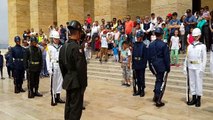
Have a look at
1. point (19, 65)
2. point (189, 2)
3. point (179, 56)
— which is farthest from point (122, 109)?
point (189, 2)

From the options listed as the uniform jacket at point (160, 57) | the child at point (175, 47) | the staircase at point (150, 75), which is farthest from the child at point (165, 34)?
the uniform jacket at point (160, 57)

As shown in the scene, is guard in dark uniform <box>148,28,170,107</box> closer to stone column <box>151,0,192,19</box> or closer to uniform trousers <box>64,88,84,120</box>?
uniform trousers <box>64,88,84,120</box>

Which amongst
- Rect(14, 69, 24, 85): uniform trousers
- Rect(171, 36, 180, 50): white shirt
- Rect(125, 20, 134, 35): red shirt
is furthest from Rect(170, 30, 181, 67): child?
Rect(14, 69, 24, 85): uniform trousers

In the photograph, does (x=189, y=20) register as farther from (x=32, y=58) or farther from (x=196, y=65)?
(x=32, y=58)

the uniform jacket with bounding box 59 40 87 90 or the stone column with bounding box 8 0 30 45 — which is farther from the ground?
the stone column with bounding box 8 0 30 45

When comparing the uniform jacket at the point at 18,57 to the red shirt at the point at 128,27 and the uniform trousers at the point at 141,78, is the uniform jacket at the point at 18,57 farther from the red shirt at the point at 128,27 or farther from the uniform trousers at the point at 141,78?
the red shirt at the point at 128,27

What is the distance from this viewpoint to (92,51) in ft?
52.3

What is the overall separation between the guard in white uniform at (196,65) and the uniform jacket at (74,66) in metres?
3.65

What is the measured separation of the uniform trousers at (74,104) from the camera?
4188 millimetres

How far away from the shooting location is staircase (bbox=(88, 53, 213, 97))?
8470mm

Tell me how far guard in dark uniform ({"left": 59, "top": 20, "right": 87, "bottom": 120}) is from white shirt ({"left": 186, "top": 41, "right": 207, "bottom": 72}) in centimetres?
365

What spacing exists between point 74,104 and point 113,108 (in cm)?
264

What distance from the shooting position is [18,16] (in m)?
24.6

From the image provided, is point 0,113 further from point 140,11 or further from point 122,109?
point 140,11
